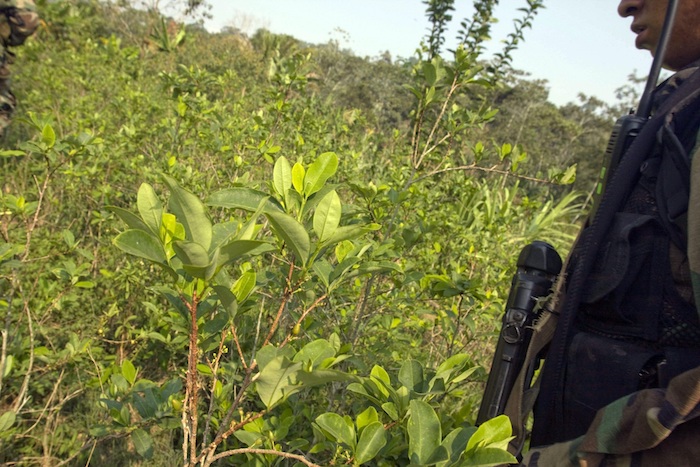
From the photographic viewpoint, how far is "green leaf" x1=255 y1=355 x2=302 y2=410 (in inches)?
28.1

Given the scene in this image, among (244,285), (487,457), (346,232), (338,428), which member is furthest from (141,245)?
(487,457)

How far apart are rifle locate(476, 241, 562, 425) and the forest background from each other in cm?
7

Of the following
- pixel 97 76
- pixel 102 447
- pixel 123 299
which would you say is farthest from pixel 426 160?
pixel 97 76

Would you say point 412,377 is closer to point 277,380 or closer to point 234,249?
point 277,380

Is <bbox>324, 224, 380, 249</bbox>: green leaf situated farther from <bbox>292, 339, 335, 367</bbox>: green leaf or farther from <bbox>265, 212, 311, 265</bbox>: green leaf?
<bbox>292, 339, 335, 367</bbox>: green leaf

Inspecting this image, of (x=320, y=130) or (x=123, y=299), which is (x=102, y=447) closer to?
(x=123, y=299)

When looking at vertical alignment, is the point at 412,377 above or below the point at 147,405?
above

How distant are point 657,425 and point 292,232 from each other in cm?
53

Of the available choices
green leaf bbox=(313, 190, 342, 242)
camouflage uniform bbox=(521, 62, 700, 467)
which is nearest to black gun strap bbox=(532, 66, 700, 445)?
camouflage uniform bbox=(521, 62, 700, 467)

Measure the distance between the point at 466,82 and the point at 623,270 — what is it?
42.3 inches

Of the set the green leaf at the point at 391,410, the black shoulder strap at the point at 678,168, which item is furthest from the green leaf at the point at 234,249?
the black shoulder strap at the point at 678,168

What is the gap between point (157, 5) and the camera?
27.2 ft

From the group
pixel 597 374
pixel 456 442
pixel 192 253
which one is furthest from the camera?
pixel 597 374

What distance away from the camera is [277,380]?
739 mm
